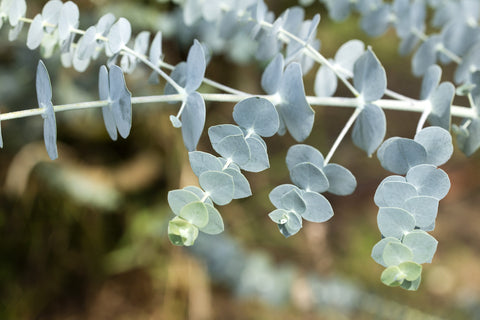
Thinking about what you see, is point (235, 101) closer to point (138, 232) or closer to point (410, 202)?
point (410, 202)

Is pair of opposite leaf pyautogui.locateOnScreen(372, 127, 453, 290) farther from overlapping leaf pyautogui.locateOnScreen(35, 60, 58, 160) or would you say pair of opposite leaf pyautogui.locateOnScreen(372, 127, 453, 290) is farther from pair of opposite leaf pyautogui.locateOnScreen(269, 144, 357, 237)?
overlapping leaf pyautogui.locateOnScreen(35, 60, 58, 160)

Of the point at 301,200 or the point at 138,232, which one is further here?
the point at 138,232

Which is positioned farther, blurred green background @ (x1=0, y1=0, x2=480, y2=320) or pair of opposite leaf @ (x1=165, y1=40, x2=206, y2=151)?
blurred green background @ (x1=0, y1=0, x2=480, y2=320)

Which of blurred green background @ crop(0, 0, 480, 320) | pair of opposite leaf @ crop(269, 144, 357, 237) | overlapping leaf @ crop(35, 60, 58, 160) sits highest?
pair of opposite leaf @ crop(269, 144, 357, 237)

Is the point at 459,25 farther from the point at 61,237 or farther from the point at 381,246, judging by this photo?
the point at 61,237

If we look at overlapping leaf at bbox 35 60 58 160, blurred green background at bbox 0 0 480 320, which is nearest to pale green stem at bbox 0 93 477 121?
overlapping leaf at bbox 35 60 58 160

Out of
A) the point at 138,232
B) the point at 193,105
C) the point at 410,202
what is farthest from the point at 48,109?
the point at 138,232

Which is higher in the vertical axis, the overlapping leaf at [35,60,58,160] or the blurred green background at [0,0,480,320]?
the overlapping leaf at [35,60,58,160]

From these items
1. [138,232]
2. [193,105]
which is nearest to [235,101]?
[193,105]

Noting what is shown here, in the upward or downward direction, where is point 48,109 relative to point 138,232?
upward

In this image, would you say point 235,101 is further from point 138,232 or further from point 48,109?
point 138,232
